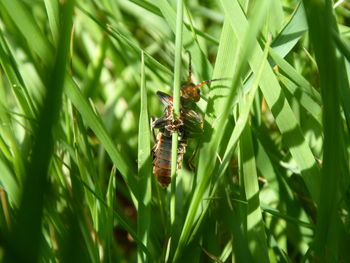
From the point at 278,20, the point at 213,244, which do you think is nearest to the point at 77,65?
the point at 278,20

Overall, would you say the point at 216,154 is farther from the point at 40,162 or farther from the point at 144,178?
the point at 40,162

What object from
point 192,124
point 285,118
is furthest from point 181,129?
point 285,118

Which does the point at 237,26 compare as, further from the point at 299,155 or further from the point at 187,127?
the point at 187,127

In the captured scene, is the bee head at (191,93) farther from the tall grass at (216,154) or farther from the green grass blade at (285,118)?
the green grass blade at (285,118)

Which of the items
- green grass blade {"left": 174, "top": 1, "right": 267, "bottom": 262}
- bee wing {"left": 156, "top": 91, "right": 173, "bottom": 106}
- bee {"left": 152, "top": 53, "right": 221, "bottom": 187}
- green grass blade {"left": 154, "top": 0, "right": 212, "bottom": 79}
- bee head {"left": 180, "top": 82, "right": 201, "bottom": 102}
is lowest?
green grass blade {"left": 174, "top": 1, "right": 267, "bottom": 262}

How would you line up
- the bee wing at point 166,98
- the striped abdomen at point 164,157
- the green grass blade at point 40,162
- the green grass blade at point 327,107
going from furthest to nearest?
the bee wing at point 166,98, the striped abdomen at point 164,157, the green grass blade at point 327,107, the green grass blade at point 40,162

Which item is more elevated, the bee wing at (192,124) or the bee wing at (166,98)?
the bee wing at (166,98)

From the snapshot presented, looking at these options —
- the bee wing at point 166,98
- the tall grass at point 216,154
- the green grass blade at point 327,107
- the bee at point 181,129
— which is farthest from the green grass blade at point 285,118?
the bee wing at point 166,98

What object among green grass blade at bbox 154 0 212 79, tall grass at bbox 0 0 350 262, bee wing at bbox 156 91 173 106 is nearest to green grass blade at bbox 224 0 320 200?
tall grass at bbox 0 0 350 262

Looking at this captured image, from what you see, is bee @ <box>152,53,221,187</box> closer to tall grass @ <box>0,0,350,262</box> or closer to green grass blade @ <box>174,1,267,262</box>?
tall grass @ <box>0,0,350,262</box>
